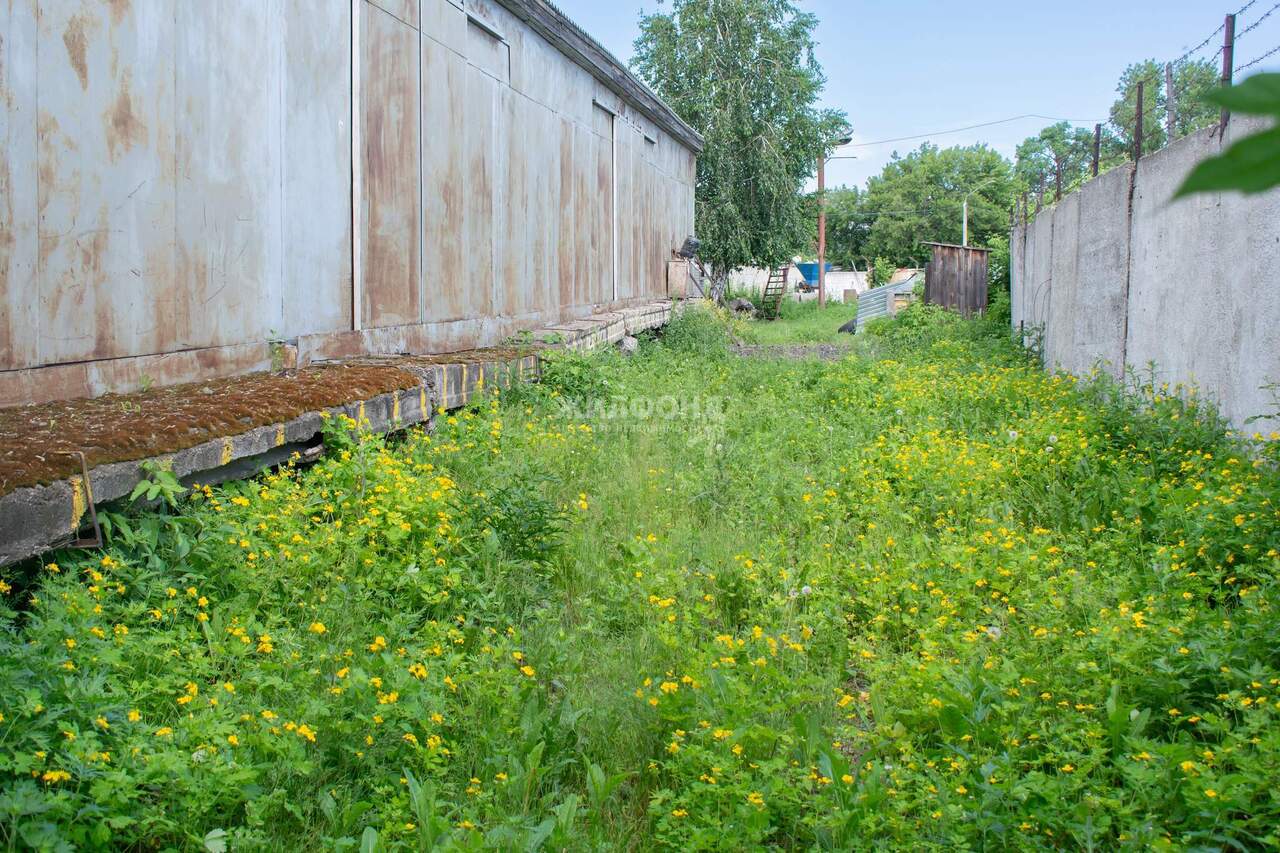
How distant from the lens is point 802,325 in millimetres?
26812

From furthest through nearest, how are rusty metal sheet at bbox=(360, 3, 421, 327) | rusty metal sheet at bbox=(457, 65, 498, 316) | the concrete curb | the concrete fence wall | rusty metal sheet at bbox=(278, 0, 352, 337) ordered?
rusty metal sheet at bbox=(457, 65, 498, 316), rusty metal sheet at bbox=(360, 3, 421, 327), rusty metal sheet at bbox=(278, 0, 352, 337), the concrete fence wall, the concrete curb

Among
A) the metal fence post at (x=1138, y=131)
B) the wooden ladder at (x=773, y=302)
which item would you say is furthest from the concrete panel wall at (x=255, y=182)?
the wooden ladder at (x=773, y=302)

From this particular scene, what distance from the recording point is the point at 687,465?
7000 millimetres

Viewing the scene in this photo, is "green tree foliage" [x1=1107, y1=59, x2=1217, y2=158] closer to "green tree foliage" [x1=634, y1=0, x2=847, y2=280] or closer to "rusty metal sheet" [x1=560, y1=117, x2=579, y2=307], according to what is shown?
"rusty metal sheet" [x1=560, y1=117, x2=579, y2=307]

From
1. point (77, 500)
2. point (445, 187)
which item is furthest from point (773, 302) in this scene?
point (77, 500)

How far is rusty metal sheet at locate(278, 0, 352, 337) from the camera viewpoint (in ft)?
19.9

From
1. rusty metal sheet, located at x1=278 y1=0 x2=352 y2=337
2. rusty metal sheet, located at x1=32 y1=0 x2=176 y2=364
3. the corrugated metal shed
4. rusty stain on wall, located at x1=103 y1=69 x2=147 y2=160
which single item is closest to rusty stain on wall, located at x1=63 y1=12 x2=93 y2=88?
rusty metal sheet, located at x1=32 y1=0 x2=176 y2=364

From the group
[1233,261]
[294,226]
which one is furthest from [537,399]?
[1233,261]

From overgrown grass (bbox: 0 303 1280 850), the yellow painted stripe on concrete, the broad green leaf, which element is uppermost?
the broad green leaf

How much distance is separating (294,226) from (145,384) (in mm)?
1528

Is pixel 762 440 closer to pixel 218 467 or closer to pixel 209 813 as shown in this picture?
pixel 218 467

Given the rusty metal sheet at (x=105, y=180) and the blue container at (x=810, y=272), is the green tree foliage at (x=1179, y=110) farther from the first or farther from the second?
the blue container at (x=810, y=272)

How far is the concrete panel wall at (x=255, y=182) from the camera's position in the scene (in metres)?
4.31

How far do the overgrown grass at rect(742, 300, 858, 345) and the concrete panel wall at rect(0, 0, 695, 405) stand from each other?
1027 centimetres
